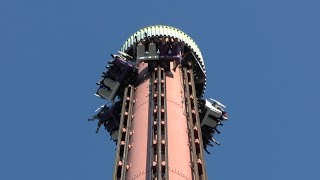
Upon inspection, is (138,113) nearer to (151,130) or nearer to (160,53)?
(151,130)

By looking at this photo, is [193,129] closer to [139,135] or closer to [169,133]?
[169,133]

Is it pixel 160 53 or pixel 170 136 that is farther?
pixel 160 53

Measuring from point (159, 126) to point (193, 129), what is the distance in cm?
420

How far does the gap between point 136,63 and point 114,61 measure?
2301 millimetres

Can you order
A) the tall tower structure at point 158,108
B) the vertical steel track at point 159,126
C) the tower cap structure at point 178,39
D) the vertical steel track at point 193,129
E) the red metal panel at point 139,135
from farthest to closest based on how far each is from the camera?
the tower cap structure at point 178,39, the vertical steel track at point 193,129, the tall tower structure at point 158,108, the red metal panel at point 139,135, the vertical steel track at point 159,126

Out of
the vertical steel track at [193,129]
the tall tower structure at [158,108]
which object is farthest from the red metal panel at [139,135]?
the vertical steel track at [193,129]

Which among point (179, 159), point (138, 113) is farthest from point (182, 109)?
point (179, 159)

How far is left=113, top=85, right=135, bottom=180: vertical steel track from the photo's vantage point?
58.3 meters

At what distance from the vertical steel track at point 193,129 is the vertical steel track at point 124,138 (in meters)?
5.07

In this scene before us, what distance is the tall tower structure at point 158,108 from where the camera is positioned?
57906 mm

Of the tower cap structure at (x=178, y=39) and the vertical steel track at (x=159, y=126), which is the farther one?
the tower cap structure at (x=178, y=39)

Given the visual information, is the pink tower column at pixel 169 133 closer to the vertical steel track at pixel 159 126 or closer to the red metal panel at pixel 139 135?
the red metal panel at pixel 139 135

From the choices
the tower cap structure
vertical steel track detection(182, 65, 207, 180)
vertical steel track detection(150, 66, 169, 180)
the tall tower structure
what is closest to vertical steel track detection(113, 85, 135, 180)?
the tall tower structure

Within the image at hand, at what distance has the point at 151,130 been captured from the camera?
6162cm
